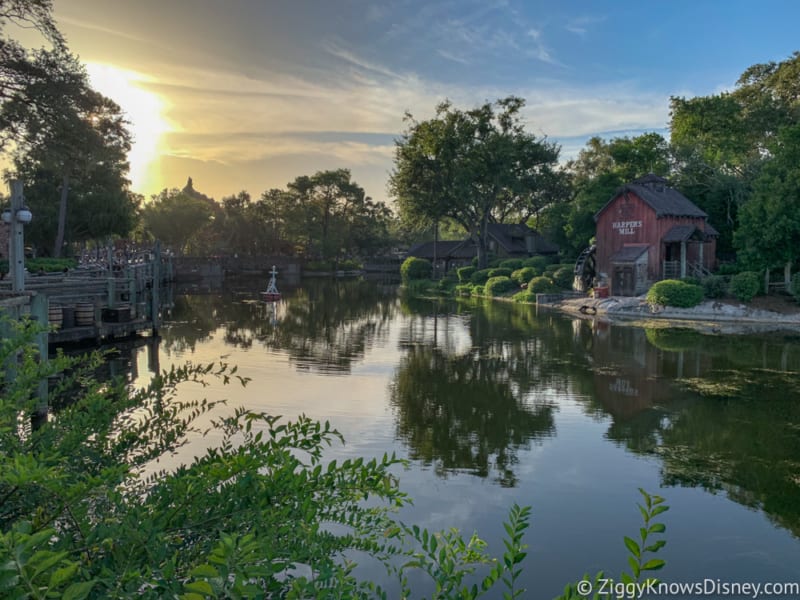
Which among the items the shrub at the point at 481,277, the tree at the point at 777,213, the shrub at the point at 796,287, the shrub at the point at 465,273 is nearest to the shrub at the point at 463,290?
the shrub at the point at 481,277

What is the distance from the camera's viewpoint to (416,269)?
2694 inches

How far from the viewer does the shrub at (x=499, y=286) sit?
49.4 meters

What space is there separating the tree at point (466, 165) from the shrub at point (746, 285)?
2569 centimetres

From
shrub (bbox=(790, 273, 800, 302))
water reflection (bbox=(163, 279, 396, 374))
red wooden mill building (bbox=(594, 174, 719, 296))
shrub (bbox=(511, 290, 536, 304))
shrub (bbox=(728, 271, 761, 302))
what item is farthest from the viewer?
shrub (bbox=(511, 290, 536, 304))

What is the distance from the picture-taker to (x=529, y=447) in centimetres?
1203

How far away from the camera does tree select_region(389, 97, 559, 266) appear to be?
5584 cm

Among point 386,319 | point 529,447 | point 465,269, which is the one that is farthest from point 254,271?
point 529,447

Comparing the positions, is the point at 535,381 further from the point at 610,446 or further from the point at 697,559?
the point at 697,559

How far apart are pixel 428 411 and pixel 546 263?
42219mm

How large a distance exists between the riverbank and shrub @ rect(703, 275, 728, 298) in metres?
0.87

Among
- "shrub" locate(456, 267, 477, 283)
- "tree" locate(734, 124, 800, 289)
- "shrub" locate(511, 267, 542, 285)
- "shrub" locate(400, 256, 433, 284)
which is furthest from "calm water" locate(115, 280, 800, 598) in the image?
"shrub" locate(400, 256, 433, 284)

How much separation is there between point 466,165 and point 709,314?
91.1 feet

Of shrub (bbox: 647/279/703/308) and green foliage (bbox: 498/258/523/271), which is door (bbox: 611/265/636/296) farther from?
green foliage (bbox: 498/258/523/271)

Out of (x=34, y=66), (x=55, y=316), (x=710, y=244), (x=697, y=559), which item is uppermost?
(x=34, y=66)
